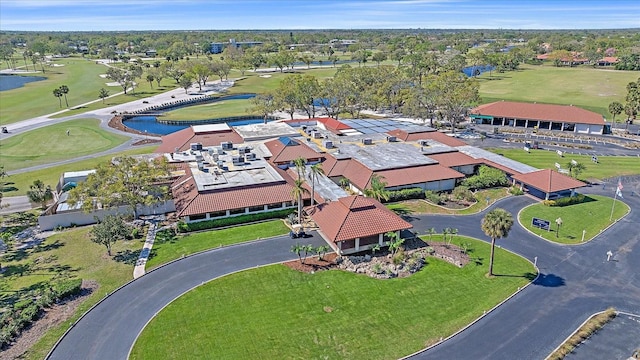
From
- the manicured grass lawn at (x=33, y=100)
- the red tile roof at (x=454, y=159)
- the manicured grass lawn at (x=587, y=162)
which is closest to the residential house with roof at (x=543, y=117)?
the manicured grass lawn at (x=587, y=162)

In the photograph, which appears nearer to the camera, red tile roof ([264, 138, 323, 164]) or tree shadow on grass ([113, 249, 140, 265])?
tree shadow on grass ([113, 249, 140, 265])

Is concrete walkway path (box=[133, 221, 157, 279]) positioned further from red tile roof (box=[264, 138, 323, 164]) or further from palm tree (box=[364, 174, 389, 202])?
palm tree (box=[364, 174, 389, 202])

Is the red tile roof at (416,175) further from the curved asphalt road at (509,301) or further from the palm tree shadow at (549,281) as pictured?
the palm tree shadow at (549,281)

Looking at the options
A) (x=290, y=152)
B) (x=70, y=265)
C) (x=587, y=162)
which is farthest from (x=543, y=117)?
(x=70, y=265)

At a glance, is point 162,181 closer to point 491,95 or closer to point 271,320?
point 271,320

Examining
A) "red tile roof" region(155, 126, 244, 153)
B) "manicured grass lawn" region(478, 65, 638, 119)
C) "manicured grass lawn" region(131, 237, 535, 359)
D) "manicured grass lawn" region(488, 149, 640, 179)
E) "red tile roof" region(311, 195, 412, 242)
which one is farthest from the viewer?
"manicured grass lawn" region(478, 65, 638, 119)

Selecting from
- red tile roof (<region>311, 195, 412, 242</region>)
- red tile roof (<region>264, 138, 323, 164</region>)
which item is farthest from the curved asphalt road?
red tile roof (<region>264, 138, 323, 164</region>)

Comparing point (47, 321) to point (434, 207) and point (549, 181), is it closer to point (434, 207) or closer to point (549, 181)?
point (434, 207)
